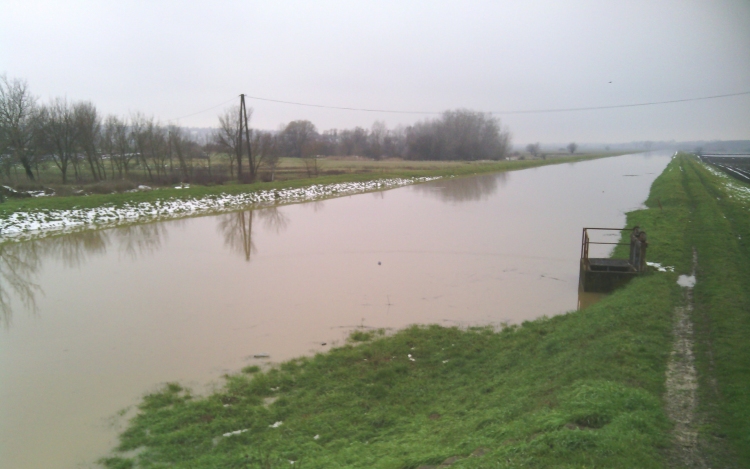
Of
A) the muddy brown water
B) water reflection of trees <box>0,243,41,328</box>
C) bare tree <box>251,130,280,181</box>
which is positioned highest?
bare tree <box>251,130,280,181</box>

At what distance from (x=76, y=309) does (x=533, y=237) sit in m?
15.4

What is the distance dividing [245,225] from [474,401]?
18.5 m

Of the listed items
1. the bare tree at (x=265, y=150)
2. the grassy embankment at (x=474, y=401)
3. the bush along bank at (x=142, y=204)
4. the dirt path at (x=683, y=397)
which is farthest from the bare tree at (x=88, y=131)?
the dirt path at (x=683, y=397)

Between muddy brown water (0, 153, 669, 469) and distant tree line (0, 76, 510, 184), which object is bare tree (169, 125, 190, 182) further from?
muddy brown water (0, 153, 669, 469)

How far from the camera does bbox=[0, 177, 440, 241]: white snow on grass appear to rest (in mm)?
20641

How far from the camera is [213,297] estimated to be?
11.7 meters

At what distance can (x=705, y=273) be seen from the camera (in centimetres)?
1180

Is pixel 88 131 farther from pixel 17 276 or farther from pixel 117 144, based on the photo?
pixel 17 276

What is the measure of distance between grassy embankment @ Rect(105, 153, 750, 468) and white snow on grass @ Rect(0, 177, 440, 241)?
17701mm

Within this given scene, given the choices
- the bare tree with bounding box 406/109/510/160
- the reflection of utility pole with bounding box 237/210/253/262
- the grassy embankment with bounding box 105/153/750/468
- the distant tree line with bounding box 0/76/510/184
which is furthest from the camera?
the bare tree with bounding box 406/109/510/160

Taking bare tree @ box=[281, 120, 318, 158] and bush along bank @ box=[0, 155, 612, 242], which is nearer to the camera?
bush along bank @ box=[0, 155, 612, 242]

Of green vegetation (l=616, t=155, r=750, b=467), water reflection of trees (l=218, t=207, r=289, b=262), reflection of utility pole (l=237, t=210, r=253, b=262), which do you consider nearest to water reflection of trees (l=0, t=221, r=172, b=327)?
water reflection of trees (l=218, t=207, r=289, b=262)

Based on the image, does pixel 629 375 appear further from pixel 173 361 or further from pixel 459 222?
pixel 459 222

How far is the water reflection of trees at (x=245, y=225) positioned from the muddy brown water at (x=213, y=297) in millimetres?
115
